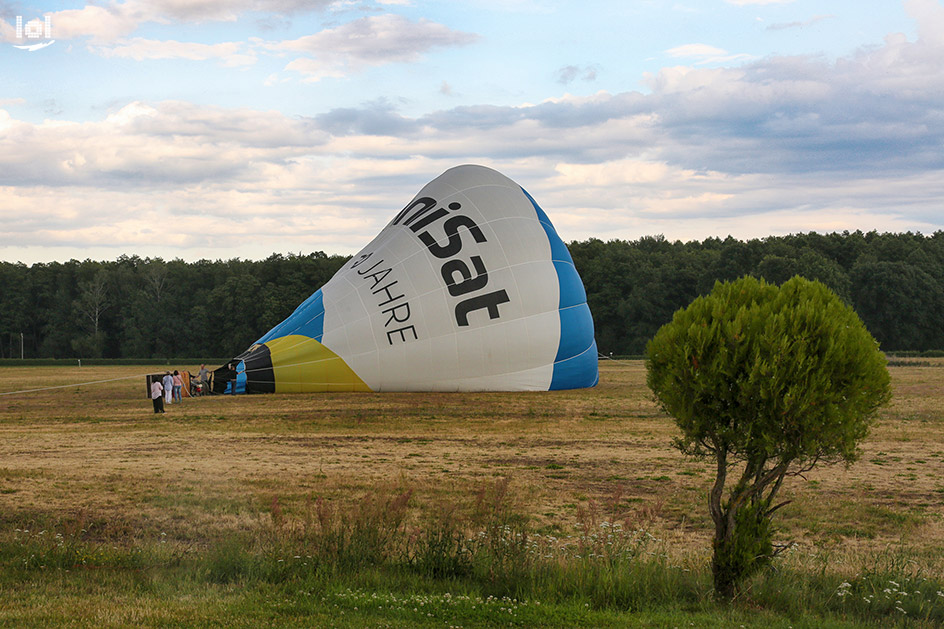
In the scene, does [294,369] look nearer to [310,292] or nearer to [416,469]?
[416,469]

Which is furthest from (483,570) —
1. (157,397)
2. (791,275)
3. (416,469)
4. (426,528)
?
(791,275)

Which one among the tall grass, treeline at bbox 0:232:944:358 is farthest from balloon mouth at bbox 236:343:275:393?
treeline at bbox 0:232:944:358

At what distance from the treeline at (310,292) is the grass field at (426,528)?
53.3m

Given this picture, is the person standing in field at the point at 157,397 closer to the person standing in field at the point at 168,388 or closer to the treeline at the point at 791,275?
the person standing in field at the point at 168,388

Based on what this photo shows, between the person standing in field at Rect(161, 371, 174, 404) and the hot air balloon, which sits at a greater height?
the hot air balloon

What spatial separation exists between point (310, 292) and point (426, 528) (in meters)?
64.9

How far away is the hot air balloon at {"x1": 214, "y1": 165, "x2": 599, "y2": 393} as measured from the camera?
68.1 feet

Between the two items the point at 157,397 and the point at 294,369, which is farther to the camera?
the point at 294,369

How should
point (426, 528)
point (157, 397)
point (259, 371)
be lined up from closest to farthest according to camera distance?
point (426, 528) → point (157, 397) → point (259, 371)

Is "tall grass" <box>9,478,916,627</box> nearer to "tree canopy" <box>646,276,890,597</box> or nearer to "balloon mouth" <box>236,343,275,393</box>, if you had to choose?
"tree canopy" <box>646,276,890,597</box>

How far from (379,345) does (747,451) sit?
15490 mm

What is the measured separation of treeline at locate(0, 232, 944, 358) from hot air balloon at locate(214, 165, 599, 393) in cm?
4515

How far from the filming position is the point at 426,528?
7.53 metres

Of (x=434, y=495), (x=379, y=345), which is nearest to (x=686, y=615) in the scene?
(x=434, y=495)
